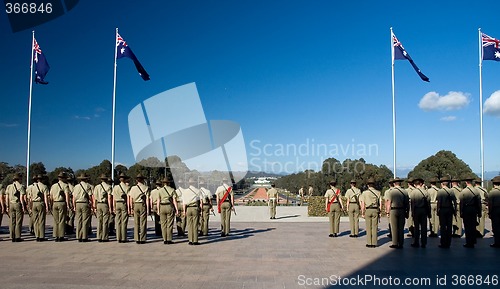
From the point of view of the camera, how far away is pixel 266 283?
7512mm

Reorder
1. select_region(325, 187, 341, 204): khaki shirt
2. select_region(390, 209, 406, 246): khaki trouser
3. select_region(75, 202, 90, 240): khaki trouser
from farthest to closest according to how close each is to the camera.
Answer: select_region(325, 187, 341, 204): khaki shirt < select_region(75, 202, 90, 240): khaki trouser < select_region(390, 209, 406, 246): khaki trouser

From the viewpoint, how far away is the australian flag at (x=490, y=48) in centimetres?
2181

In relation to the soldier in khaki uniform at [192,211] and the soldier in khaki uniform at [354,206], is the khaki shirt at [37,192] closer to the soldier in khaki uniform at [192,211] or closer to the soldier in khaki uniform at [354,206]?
the soldier in khaki uniform at [192,211]

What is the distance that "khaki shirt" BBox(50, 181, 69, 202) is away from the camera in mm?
13016

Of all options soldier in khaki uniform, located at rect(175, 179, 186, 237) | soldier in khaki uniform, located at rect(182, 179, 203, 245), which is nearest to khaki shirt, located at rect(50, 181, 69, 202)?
soldier in khaki uniform, located at rect(175, 179, 186, 237)

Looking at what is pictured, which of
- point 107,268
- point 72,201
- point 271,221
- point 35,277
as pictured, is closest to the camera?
point 35,277

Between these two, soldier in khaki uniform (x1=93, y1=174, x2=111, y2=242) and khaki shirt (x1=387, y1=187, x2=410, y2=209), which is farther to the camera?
soldier in khaki uniform (x1=93, y1=174, x2=111, y2=242)

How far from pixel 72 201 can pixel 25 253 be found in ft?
9.12

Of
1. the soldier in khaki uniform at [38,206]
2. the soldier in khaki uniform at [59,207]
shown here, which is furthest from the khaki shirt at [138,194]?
the soldier in khaki uniform at [38,206]

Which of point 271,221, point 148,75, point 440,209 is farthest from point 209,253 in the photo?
point 148,75

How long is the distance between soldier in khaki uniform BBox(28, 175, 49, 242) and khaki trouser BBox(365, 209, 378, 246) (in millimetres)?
10068

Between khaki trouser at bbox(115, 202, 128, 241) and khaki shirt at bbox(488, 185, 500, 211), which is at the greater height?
khaki shirt at bbox(488, 185, 500, 211)

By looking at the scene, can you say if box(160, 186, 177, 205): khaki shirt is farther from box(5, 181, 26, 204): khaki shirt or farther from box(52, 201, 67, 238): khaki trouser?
box(5, 181, 26, 204): khaki shirt

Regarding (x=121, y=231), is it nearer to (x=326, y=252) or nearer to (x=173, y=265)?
(x=173, y=265)
